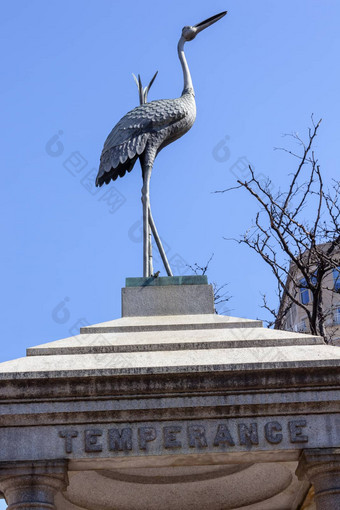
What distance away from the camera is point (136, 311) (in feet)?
32.5

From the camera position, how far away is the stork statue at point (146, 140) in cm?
1056

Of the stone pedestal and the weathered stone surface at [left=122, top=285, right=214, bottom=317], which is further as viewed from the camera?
the weathered stone surface at [left=122, top=285, right=214, bottom=317]

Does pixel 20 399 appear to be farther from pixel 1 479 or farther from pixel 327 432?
pixel 327 432

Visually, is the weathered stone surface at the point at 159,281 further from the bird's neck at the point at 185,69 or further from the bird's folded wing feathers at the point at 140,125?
the bird's neck at the point at 185,69

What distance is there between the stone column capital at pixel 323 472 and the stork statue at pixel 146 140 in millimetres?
3713

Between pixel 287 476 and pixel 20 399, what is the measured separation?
13.2 ft

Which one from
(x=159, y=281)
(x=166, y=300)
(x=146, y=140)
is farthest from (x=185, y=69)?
(x=166, y=300)

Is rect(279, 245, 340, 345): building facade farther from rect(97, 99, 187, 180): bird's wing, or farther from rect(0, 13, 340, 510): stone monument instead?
rect(0, 13, 340, 510): stone monument

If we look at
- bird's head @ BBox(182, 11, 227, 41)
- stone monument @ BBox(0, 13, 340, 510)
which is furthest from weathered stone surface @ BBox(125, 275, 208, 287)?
bird's head @ BBox(182, 11, 227, 41)

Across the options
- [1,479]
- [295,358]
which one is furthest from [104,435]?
[295,358]

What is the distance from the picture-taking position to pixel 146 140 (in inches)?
423

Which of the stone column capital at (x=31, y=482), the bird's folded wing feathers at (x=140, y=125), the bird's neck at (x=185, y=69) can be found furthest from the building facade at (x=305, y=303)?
the stone column capital at (x=31, y=482)

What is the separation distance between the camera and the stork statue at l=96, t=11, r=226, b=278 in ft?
34.7

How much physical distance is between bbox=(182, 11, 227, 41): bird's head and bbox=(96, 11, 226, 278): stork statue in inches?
56.0
